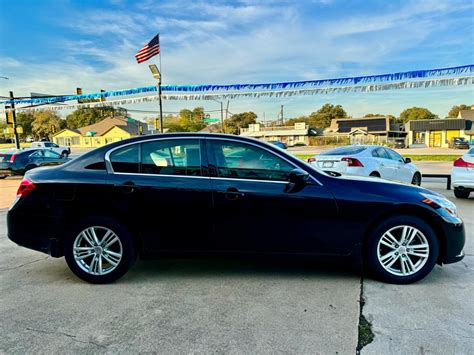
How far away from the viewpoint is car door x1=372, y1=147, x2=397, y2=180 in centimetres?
927

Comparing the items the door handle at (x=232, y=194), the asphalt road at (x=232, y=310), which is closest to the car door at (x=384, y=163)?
the asphalt road at (x=232, y=310)

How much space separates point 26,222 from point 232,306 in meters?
2.41

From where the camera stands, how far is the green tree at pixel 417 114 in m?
100

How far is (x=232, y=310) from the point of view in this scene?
10.6ft

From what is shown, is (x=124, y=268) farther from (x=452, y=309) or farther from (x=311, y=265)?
(x=452, y=309)

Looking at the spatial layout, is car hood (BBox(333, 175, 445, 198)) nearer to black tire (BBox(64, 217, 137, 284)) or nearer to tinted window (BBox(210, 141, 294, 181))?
tinted window (BBox(210, 141, 294, 181))

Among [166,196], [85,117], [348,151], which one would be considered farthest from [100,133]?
[166,196]

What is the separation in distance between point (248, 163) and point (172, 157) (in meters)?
0.82

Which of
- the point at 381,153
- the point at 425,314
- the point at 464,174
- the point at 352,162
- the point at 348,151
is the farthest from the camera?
the point at 381,153

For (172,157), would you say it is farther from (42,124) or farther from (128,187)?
(42,124)

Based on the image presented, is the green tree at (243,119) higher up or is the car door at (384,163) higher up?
the green tree at (243,119)

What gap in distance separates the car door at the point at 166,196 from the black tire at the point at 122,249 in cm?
16

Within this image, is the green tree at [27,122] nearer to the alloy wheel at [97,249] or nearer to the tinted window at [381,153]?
the tinted window at [381,153]

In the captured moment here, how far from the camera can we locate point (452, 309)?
3227 millimetres
